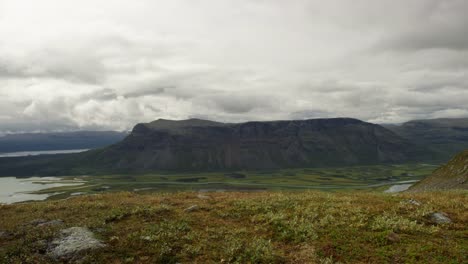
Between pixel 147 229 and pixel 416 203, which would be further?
pixel 416 203

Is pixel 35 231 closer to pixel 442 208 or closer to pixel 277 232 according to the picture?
pixel 277 232

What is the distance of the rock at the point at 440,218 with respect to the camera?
19984 mm

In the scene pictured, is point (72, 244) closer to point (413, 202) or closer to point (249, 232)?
point (249, 232)

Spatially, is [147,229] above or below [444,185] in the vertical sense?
above

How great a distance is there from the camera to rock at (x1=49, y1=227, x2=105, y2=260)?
1633cm

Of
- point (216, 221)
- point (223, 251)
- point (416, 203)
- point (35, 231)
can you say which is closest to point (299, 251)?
point (223, 251)

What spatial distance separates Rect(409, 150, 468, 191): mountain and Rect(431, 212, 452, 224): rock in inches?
2335

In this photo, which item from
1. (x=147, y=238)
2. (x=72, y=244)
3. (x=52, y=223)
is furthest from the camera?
(x=52, y=223)

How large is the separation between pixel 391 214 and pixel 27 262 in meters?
22.3

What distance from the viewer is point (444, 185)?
77.8 m

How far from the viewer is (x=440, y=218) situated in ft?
67.3

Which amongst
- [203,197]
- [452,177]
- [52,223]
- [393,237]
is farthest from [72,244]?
[452,177]

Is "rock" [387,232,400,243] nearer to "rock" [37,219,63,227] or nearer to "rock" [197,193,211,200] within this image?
"rock" [197,193,211,200]

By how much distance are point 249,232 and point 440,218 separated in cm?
1285
